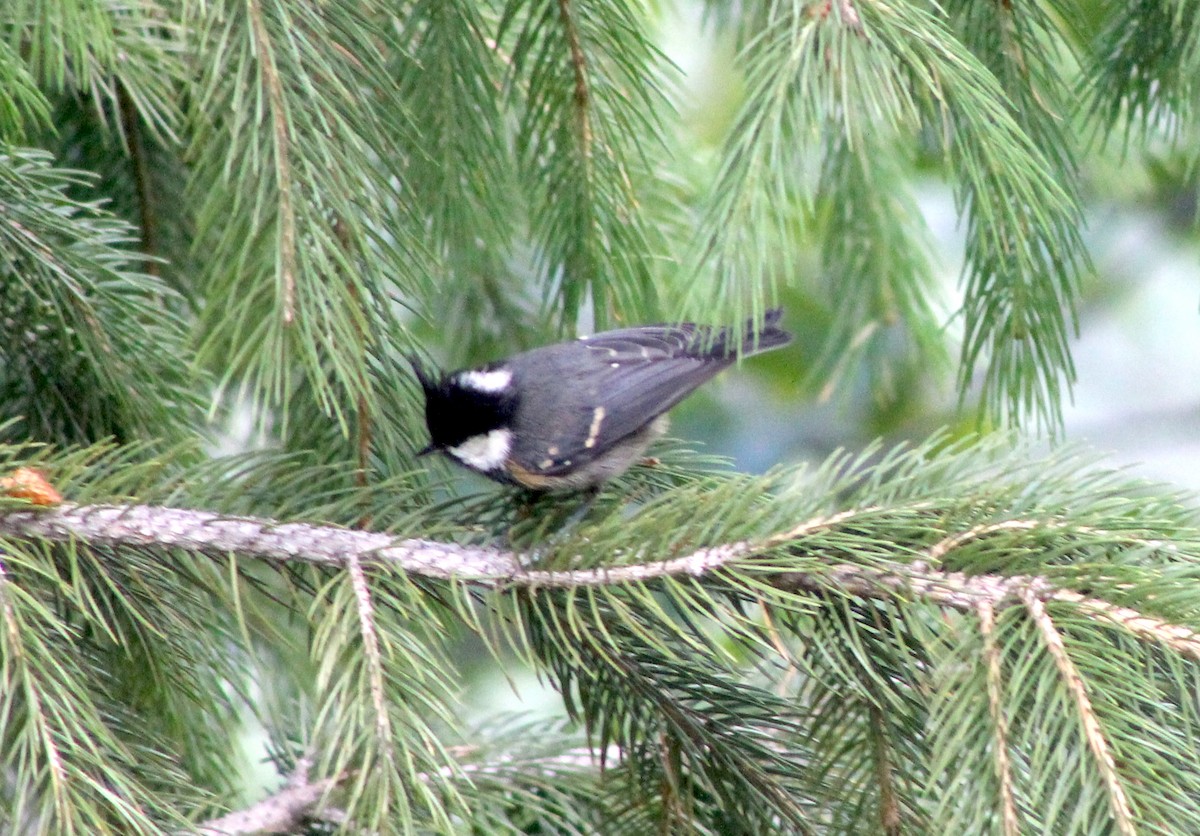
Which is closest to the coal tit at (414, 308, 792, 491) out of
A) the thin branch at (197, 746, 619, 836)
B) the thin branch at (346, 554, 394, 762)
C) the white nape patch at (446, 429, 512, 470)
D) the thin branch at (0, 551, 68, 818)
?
the white nape patch at (446, 429, 512, 470)

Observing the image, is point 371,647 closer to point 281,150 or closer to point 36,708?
point 36,708

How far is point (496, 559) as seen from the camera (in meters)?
0.95

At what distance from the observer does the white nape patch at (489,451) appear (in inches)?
59.6

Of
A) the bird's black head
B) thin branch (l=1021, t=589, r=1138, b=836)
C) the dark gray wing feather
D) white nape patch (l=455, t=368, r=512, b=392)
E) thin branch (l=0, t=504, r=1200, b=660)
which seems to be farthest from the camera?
the dark gray wing feather

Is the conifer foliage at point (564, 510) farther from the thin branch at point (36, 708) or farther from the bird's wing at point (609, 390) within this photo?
the bird's wing at point (609, 390)

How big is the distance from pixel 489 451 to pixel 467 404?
0.13m

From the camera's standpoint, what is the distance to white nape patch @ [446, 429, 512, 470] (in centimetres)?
151

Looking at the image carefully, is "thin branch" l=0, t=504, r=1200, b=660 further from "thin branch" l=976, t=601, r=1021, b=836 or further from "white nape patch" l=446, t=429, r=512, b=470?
"white nape patch" l=446, t=429, r=512, b=470

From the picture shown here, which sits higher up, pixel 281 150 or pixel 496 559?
pixel 281 150

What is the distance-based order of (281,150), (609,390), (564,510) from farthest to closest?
(609,390) → (564,510) → (281,150)

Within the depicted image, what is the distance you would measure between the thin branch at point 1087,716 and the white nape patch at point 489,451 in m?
0.88

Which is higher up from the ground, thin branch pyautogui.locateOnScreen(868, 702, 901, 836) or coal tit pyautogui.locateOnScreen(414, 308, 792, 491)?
coal tit pyautogui.locateOnScreen(414, 308, 792, 491)

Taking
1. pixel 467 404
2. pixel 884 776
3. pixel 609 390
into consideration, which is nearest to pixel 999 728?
pixel 884 776

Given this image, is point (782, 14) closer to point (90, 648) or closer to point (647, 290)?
point (647, 290)
